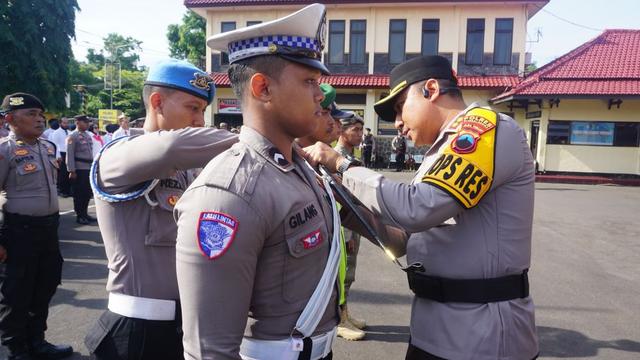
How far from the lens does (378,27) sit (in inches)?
853

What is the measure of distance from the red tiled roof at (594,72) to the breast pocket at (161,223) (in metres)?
18.4

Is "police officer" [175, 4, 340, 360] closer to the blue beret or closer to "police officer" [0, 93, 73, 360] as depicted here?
the blue beret

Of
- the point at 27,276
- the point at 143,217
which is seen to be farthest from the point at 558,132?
the point at 143,217

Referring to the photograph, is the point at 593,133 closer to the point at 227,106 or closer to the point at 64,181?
the point at 227,106

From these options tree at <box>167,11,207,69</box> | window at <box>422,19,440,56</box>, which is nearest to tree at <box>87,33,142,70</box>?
tree at <box>167,11,207,69</box>

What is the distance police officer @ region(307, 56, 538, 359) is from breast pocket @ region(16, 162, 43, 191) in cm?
341

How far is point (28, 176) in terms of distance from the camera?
13.8 feet

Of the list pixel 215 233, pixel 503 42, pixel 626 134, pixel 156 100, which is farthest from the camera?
pixel 503 42

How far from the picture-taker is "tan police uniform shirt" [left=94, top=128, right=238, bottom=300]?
1.80 meters

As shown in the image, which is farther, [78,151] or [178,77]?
[78,151]

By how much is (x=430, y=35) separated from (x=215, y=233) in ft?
72.1

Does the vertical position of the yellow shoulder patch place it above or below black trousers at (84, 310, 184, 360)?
above

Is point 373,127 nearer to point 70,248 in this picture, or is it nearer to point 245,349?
point 70,248

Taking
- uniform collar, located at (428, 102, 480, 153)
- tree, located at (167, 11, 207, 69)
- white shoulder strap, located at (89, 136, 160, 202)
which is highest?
tree, located at (167, 11, 207, 69)
